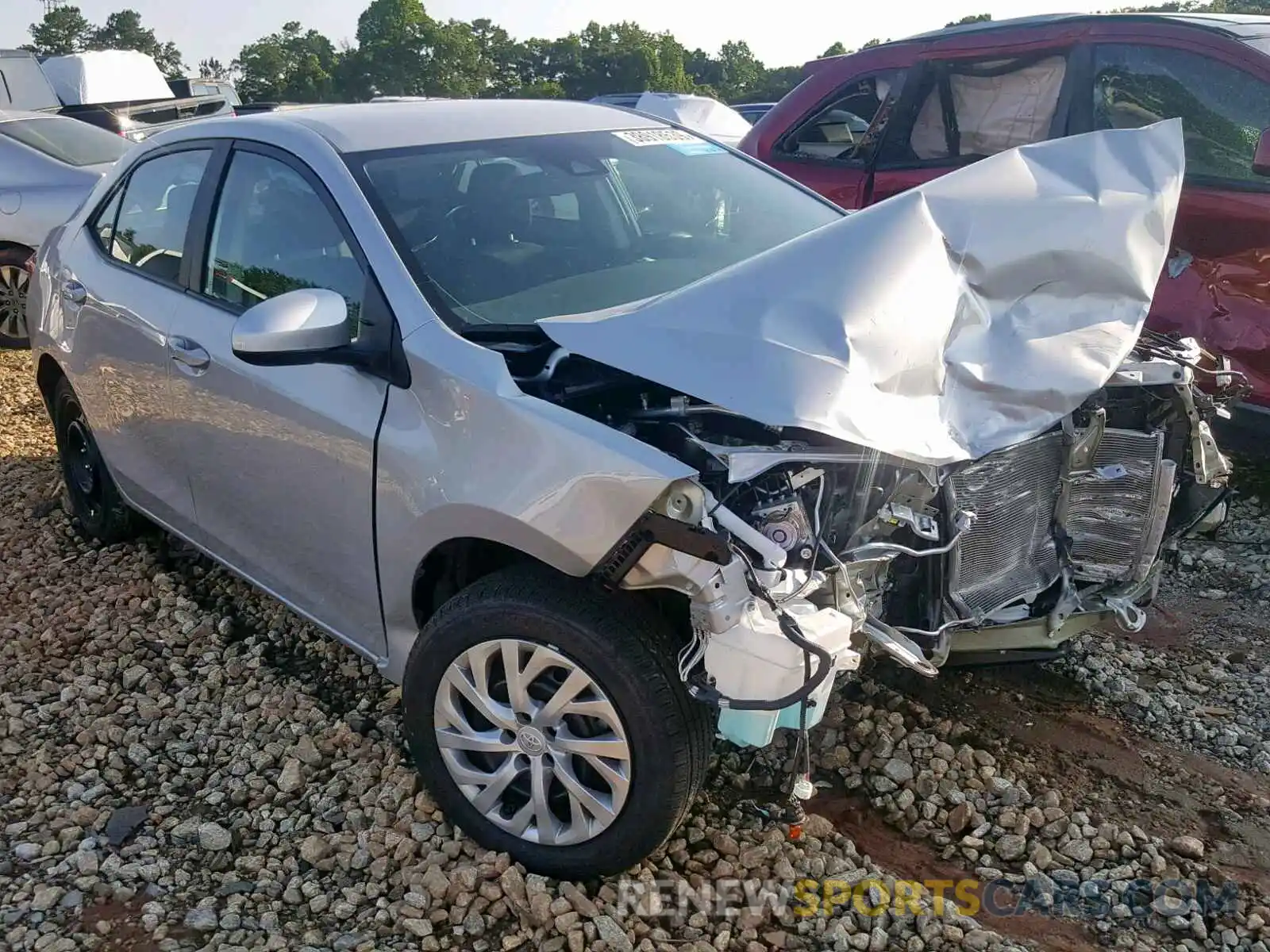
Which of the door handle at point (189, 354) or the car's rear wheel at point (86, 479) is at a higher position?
the door handle at point (189, 354)

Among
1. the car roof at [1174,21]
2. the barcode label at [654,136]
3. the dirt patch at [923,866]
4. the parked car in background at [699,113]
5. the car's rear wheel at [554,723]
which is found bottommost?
the dirt patch at [923,866]

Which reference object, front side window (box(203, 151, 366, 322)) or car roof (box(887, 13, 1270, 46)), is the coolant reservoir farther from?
car roof (box(887, 13, 1270, 46))

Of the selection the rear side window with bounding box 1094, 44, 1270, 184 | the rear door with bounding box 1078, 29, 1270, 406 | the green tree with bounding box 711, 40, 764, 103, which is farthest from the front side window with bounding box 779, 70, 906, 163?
the green tree with bounding box 711, 40, 764, 103

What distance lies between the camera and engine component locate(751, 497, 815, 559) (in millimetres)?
2236

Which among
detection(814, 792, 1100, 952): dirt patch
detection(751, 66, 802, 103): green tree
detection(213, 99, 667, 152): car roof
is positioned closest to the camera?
detection(814, 792, 1100, 952): dirt patch

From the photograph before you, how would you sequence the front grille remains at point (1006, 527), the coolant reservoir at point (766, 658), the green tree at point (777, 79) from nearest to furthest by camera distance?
the coolant reservoir at point (766, 658)
the front grille remains at point (1006, 527)
the green tree at point (777, 79)

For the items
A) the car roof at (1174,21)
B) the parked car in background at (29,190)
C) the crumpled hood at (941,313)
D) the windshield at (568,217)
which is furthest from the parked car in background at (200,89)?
the crumpled hood at (941,313)

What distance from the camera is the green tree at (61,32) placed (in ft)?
223

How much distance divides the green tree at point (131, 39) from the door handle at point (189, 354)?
79.9m

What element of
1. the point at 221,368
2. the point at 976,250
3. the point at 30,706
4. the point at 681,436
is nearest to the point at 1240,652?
the point at 976,250

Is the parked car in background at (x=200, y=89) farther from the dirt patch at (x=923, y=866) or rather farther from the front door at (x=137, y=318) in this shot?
the dirt patch at (x=923, y=866)

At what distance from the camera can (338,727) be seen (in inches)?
129

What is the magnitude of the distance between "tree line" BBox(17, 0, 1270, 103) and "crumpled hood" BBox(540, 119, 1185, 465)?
206 ft

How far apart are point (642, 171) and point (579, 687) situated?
1839 millimetres
